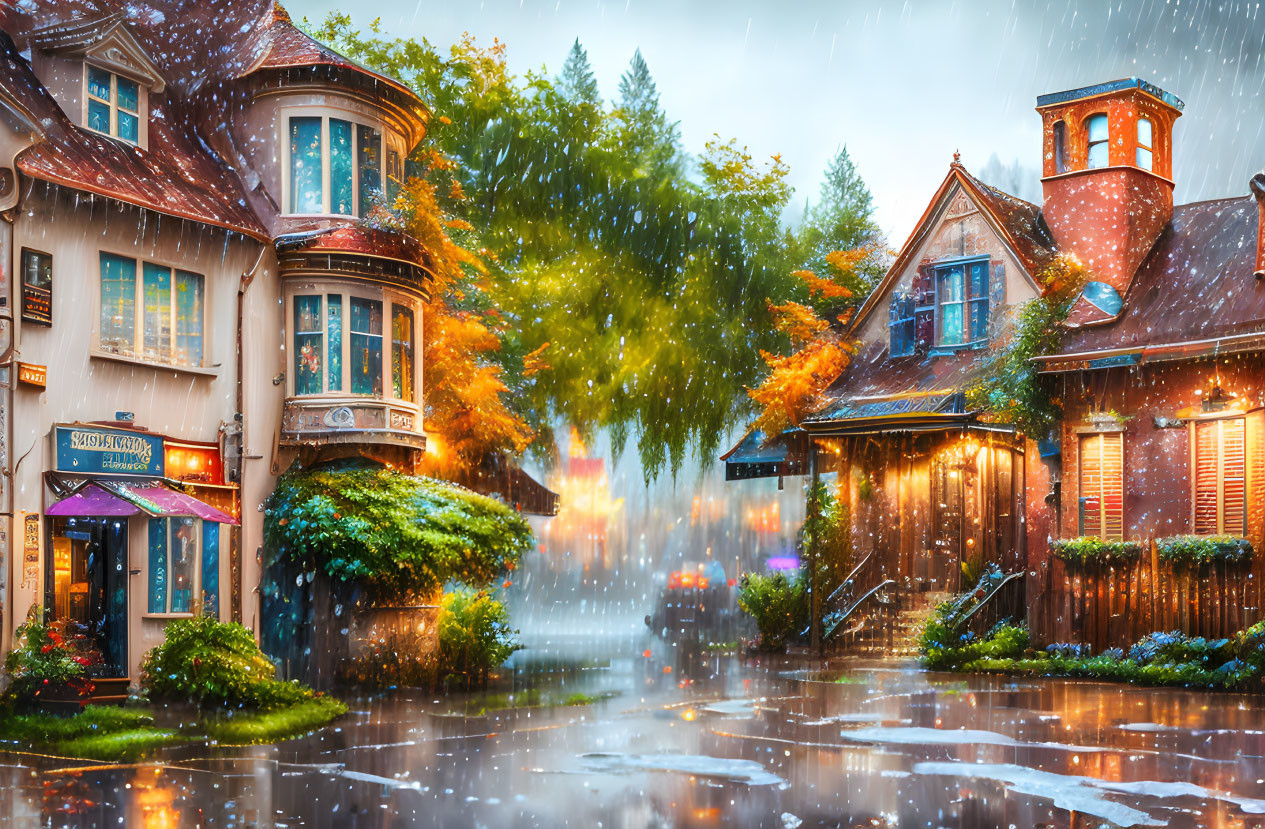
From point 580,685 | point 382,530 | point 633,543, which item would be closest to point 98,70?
point 382,530

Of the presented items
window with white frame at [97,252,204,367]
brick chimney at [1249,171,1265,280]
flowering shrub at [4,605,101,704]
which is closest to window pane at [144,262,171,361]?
window with white frame at [97,252,204,367]

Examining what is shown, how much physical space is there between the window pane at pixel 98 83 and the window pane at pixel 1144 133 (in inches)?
766

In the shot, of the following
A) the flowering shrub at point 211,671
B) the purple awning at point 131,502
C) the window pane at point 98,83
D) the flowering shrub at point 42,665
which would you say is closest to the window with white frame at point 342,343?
the purple awning at point 131,502

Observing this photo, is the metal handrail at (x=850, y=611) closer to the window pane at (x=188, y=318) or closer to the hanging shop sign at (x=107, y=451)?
the window pane at (x=188, y=318)

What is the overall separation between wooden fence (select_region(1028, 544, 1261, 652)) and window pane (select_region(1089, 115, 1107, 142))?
902 cm

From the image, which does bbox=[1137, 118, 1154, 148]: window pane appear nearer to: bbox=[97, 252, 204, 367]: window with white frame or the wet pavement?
the wet pavement

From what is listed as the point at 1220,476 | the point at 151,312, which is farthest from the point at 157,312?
the point at 1220,476

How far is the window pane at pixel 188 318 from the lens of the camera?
20031 mm

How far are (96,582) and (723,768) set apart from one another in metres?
11.2

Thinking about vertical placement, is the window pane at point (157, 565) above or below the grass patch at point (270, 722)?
above

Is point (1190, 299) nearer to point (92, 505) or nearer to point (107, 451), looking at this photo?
point (107, 451)

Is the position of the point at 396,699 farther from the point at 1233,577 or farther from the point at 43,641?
the point at 1233,577

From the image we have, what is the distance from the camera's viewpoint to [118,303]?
62.5 feet

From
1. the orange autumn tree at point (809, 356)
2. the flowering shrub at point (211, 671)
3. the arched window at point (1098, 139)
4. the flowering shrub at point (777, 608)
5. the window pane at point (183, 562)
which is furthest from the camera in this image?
the orange autumn tree at point (809, 356)
